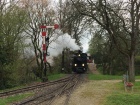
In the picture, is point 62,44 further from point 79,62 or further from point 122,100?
point 122,100

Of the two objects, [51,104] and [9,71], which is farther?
[9,71]

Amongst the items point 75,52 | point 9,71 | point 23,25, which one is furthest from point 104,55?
point 9,71

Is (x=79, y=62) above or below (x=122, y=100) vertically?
above

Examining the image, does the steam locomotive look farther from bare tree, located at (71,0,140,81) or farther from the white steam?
bare tree, located at (71,0,140,81)

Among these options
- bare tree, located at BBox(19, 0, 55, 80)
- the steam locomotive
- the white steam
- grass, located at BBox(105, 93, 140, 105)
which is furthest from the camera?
the white steam

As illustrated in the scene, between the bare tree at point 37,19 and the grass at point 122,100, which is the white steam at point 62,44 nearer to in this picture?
the bare tree at point 37,19

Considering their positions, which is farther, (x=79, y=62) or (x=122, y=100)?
(x=79, y=62)

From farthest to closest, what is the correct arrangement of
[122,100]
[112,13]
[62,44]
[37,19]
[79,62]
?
[62,44]
[79,62]
[37,19]
[112,13]
[122,100]

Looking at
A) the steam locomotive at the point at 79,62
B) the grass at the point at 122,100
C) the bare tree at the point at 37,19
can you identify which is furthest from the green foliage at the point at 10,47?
the steam locomotive at the point at 79,62

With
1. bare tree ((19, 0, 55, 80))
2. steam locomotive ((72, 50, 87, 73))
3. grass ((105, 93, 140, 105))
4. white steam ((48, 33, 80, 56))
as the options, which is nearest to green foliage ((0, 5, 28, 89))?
bare tree ((19, 0, 55, 80))

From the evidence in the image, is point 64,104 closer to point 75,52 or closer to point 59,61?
point 75,52

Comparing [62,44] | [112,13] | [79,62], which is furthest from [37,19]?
[112,13]

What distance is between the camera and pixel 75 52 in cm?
4466

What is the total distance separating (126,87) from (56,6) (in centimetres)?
2593
